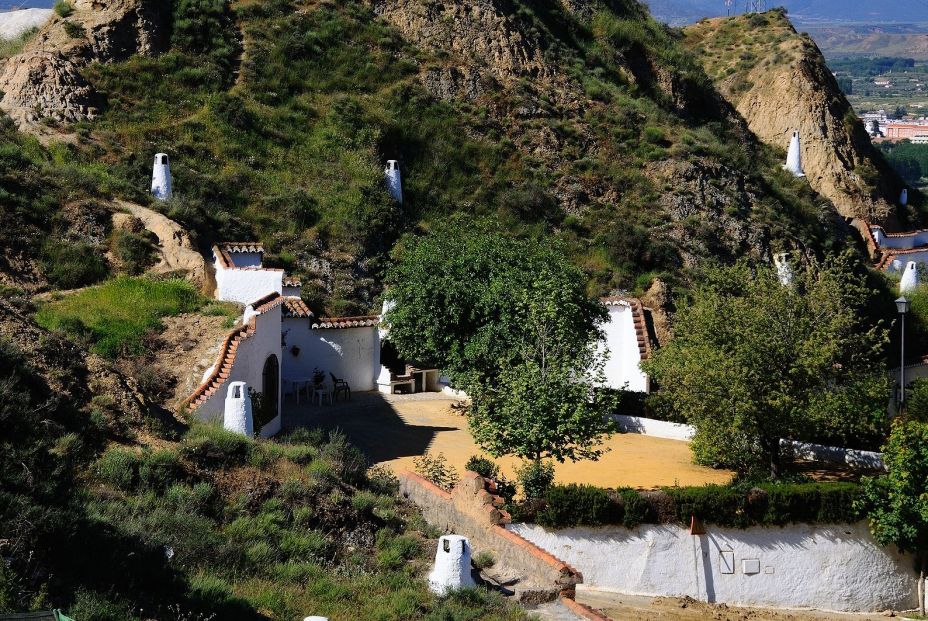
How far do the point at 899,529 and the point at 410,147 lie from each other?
22767 mm

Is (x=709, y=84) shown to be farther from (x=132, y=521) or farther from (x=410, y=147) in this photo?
(x=132, y=521)

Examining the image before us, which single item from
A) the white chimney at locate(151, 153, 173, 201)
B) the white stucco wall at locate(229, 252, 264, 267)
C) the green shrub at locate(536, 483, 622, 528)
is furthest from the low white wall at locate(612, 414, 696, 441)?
the white chimney at locate(151, 153, 173, 201)

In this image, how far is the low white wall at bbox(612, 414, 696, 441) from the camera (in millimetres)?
26797

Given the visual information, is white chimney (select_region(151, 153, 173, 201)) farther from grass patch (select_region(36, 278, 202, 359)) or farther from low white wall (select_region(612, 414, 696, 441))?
low white wall (select_region(612, 414, 696, 441))

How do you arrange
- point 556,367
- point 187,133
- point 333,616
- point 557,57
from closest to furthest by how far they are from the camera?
point 333,616, point 556,367, point 187,133, point 557,57

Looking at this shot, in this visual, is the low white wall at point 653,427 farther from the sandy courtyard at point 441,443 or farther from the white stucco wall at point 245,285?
the white stucco wall at point 245,285

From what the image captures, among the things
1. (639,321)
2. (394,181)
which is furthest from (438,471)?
(394,181)

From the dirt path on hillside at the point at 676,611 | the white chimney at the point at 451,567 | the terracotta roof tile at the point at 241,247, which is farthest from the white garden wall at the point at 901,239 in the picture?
the white chimney at the point at 451,567

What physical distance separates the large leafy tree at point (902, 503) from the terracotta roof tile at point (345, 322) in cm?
1323

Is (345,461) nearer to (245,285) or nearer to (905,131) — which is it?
(245,285)

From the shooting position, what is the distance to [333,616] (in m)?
12.9

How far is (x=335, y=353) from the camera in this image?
95.9 feet

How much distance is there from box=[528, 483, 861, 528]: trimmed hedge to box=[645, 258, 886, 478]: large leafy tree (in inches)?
98.2

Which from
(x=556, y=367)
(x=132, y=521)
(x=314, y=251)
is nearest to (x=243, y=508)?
(x=132, y=521)
